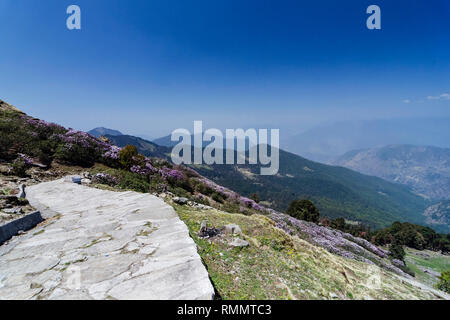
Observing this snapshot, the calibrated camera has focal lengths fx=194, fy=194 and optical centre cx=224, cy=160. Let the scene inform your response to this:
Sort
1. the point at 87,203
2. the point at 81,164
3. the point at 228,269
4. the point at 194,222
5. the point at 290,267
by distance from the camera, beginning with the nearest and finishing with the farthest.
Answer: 1. the point at 228,269
2. the point at 290,267
3. the point at 194,222
4. the point at 87,203
5. the point at 81,164

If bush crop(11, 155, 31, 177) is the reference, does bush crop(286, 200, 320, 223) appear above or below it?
below

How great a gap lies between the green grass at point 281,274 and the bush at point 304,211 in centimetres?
2046

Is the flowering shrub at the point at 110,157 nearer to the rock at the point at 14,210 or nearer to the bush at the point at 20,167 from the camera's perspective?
the bush at the point at 20,167

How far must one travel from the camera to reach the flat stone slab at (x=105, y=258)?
2746 mm

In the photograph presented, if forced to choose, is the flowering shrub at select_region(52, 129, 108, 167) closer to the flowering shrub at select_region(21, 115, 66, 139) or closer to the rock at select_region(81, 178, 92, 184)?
the flowering shrub at select_region(21, 115, 66, 139)

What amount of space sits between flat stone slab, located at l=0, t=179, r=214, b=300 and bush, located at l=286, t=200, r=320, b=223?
868 inches

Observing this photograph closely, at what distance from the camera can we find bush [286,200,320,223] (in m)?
24.4

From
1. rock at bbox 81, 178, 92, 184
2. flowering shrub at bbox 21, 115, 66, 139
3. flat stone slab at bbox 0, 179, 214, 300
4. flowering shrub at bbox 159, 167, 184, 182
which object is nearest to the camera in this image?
flat stone slab at bbox 0, 179, 214, 300

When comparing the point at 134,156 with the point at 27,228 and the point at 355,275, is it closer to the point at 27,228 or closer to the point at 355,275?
the point at 27,228

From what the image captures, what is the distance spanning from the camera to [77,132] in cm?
1555

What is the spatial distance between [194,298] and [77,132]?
1781cm

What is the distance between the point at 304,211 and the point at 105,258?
24654 millimetres

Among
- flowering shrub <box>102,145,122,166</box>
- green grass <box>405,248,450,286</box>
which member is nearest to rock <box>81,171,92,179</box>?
flowering shrub <box>102,145,122,166</box>
